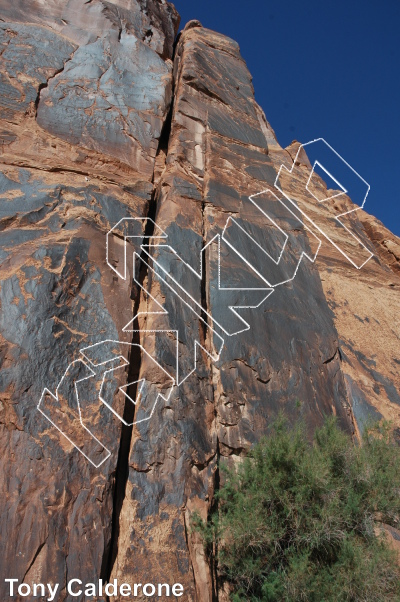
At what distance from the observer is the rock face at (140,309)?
419 cm

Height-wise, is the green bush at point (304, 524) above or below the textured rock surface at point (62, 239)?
below

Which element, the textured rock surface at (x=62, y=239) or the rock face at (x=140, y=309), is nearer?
the textured rock surface at (x=62, y=239)

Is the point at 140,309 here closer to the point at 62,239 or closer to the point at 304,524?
the point at 62,239

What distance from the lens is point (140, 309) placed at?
5.88 m

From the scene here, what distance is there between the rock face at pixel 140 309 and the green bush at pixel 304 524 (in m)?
0.25

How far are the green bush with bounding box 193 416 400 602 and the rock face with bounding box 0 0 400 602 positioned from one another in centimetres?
25

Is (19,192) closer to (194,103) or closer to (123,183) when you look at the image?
(123,183)

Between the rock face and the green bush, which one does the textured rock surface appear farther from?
the green bush

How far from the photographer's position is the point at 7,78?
775cm

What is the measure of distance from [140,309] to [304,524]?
317 cm

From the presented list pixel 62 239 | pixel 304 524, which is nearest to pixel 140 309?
pixel 62 239

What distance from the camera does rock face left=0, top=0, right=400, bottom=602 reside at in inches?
165

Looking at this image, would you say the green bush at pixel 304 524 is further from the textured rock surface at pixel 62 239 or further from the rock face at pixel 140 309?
the textured rock surface at pixel 62 239

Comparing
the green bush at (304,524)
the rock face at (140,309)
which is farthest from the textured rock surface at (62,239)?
the green bush at (304,524)
